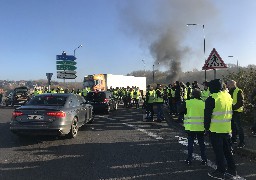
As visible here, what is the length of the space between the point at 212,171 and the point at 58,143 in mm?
4983

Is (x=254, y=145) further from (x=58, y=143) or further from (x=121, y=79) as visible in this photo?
(x=121, y=79)

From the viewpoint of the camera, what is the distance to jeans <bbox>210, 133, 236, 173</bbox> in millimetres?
6305

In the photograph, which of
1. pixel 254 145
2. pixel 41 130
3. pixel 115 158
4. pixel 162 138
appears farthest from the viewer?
pixel 162 138

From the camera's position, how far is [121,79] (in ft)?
145

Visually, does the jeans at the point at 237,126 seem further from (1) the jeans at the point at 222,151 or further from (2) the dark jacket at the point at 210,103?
(2) the dark jacket at the point at 210,103

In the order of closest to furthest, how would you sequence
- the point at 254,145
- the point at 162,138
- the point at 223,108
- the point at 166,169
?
1. the point at 223,108
2. the point at 166,169
3. the point at 254,145
4. the point at 162,138

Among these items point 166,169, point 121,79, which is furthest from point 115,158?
point 121,79

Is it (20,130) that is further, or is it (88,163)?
(20,130)

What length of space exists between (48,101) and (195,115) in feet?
17.5

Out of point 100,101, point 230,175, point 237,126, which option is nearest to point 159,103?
point 100,101

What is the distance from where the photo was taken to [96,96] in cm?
2098

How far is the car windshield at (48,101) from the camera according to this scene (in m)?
10.7

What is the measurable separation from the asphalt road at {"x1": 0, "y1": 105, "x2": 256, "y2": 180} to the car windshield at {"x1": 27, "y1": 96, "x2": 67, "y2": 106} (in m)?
1.12

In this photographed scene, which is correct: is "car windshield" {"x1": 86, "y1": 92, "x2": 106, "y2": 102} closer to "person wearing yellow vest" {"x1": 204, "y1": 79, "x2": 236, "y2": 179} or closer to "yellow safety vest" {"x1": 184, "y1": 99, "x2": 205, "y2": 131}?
"yellow safety vest" {"x1": 184, "y1": 99, "x2": 205, "y2": 131}
